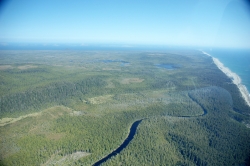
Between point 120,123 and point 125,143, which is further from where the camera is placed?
point 120,123

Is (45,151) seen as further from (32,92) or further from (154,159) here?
(32,92)

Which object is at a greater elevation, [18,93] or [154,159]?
[18,93]

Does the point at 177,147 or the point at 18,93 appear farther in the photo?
the point at 18,93

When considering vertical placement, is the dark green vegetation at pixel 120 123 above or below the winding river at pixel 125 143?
above

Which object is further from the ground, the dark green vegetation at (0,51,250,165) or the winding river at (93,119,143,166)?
the dark green vegetation at (0,51,250,165)

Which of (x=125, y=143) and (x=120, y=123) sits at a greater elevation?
(x=120, y=123)

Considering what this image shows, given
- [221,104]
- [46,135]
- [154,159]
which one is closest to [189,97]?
[221,104]

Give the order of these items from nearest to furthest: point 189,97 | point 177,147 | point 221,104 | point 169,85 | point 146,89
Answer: point 177,147 → point 221,104 → point 189,97 → point 146,89 → point 169,85

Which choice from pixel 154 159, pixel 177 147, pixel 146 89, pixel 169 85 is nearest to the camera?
pixel 154 159
